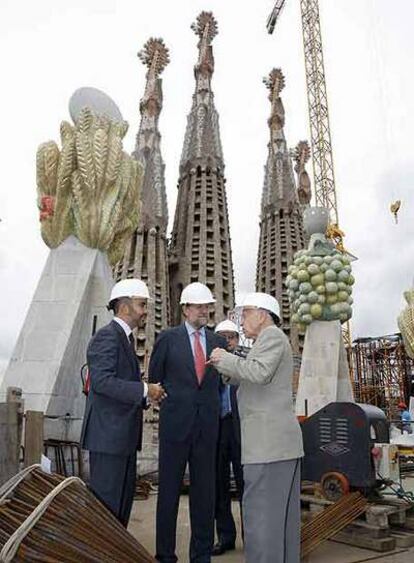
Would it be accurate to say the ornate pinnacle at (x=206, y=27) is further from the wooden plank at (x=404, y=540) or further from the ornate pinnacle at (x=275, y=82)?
the wooden plank at (x=404, y=540)

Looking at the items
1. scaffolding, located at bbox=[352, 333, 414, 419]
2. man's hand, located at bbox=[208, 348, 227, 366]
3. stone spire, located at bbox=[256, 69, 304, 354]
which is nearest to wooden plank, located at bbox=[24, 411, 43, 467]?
man's hand, located at bbox=[208, 348, 227, 366]

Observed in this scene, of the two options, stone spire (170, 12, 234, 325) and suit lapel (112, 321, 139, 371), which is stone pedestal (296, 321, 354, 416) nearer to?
suit lapel (112, 321, 139, 371)

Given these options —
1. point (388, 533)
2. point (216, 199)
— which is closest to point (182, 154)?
point (216, 199)

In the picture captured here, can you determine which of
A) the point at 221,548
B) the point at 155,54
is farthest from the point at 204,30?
the point at 221,548

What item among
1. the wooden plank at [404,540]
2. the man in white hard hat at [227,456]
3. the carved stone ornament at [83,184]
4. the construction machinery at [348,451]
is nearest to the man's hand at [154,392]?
the man in white hard hat at [227,456]

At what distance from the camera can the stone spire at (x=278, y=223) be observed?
4338 cm

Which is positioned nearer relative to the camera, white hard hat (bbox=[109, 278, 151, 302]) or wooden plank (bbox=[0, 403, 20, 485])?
white hard hat (bbox=[109, 278, 151, 302])

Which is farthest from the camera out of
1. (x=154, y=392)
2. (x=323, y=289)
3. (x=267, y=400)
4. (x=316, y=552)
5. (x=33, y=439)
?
(x=323, y=289)

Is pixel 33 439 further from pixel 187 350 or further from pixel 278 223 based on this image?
pixel 278 223

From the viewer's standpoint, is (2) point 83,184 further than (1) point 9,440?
Yes

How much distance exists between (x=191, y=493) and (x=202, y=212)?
37694 millimetres

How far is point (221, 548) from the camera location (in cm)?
410

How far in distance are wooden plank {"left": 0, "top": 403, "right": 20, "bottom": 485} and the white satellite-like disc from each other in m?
4.58

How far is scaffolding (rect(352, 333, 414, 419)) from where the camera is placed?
129 feet
